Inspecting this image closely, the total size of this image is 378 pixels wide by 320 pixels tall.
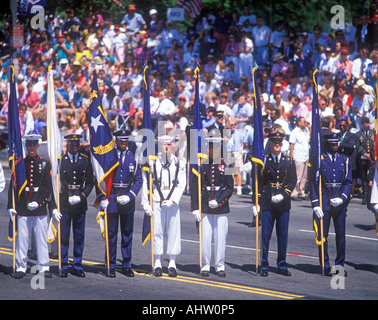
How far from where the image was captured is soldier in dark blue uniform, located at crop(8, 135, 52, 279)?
37.2 ft

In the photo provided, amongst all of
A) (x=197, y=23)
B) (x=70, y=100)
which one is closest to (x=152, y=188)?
(x=70, y=100)

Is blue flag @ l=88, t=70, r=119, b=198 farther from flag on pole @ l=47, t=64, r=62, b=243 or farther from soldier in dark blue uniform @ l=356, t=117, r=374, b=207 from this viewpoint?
soldier in dark blue uniform @ l=356, t=117, r=374, b=207

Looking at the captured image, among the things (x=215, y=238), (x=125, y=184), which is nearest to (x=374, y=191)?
(x=215, y=238)

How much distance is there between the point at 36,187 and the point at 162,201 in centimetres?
187

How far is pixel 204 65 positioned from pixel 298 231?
445 inches

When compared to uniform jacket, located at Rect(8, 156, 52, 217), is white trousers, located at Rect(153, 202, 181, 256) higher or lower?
lower

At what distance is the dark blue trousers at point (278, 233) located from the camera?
38.3 feet

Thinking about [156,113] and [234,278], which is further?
[156,113]

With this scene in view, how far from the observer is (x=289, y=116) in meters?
20.9

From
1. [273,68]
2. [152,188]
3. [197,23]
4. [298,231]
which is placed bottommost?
[298,231]

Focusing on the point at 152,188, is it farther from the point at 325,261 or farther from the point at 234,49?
the point at 234,49

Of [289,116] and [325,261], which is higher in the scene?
[289,116]

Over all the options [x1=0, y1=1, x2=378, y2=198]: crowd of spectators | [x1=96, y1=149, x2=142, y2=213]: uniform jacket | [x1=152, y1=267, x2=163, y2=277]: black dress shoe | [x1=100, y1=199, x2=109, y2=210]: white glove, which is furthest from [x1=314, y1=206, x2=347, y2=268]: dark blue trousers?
[x1=0, y1=1, x2=378, y2=198]: crowd of spectators

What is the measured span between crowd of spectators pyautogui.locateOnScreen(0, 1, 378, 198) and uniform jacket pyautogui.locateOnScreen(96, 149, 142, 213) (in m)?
5.18
